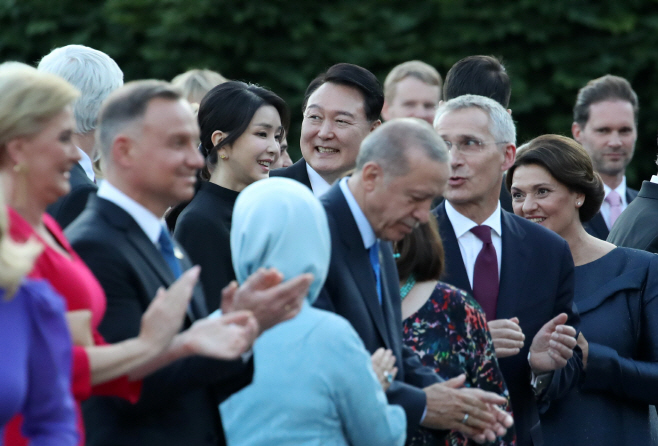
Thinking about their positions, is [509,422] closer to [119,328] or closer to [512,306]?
[512,306]

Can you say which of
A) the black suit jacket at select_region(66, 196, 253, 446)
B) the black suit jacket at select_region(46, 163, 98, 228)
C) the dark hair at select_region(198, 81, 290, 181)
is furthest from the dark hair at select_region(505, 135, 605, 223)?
the black suit jacket at select_region(66, 196, 253, 446)

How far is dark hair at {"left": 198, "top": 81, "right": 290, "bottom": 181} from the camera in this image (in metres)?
4.77

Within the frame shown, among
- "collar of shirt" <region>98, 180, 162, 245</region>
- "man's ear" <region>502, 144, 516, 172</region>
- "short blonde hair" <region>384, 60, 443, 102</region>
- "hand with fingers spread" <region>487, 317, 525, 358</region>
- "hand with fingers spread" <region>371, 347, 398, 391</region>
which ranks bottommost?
"hand with fingers spread" <region>487, 317, 525, 358</region>

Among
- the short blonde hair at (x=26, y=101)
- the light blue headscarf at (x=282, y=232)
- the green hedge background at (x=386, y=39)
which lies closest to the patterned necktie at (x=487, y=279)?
the light blue headscarf at (x=282, y=232)

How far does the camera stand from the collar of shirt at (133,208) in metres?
2.86

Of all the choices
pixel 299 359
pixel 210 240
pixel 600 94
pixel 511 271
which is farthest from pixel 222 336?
pixel 600 94

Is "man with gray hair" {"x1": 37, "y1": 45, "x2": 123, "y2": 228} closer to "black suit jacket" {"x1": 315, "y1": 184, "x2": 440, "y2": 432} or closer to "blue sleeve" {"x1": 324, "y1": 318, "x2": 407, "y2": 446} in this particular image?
"black suit jacket" {"x1": 315, "y1": 184, "x2": 440, "y2": 432}

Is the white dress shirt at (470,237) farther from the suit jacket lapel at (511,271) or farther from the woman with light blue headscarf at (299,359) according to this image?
the woman with light blue headscarf at (299,359)

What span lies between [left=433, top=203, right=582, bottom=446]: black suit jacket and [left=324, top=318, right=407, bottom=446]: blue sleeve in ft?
4.97

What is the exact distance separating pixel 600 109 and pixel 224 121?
4.03 m

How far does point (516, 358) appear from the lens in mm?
4293

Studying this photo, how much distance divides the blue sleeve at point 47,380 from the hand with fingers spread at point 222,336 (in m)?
0.36

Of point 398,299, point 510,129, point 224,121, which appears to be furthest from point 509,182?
point 398,299

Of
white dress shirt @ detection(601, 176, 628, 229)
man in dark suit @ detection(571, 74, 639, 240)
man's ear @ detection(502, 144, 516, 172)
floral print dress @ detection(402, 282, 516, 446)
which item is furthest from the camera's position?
man in dark suit @ detection(571, 74, 639, 240)
